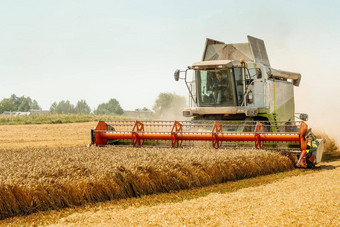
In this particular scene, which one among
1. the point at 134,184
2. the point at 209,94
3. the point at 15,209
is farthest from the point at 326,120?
the point at 15,209

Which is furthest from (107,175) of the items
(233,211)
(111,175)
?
(233,211)

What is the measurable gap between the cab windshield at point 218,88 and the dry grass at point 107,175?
2961mm

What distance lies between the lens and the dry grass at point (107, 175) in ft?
15.4

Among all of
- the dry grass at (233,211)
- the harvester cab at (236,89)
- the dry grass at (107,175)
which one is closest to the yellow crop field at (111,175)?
the dry grass at (107,175)

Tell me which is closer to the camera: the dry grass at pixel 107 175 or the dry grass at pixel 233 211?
the dry grass at pixel 233 211

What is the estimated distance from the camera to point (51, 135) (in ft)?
61.7

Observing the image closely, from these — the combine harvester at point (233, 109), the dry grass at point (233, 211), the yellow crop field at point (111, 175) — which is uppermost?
the combine harvester at point (233, 109)

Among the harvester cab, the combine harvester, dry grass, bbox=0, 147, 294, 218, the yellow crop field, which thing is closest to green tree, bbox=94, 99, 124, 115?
the combine harvester

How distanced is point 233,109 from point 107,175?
5278 mm

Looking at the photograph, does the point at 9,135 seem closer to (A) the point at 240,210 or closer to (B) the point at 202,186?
(B) the point at 202,186

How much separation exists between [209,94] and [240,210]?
626 cm

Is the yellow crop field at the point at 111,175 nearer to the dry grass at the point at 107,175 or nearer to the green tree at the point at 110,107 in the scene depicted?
the dry grass at the point at 107,175

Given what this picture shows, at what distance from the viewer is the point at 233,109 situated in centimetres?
1006

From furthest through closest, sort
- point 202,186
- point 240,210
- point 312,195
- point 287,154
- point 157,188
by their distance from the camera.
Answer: point 287,154 < point 202,186 < point 157,188 < point 312,195 < point 240,210
